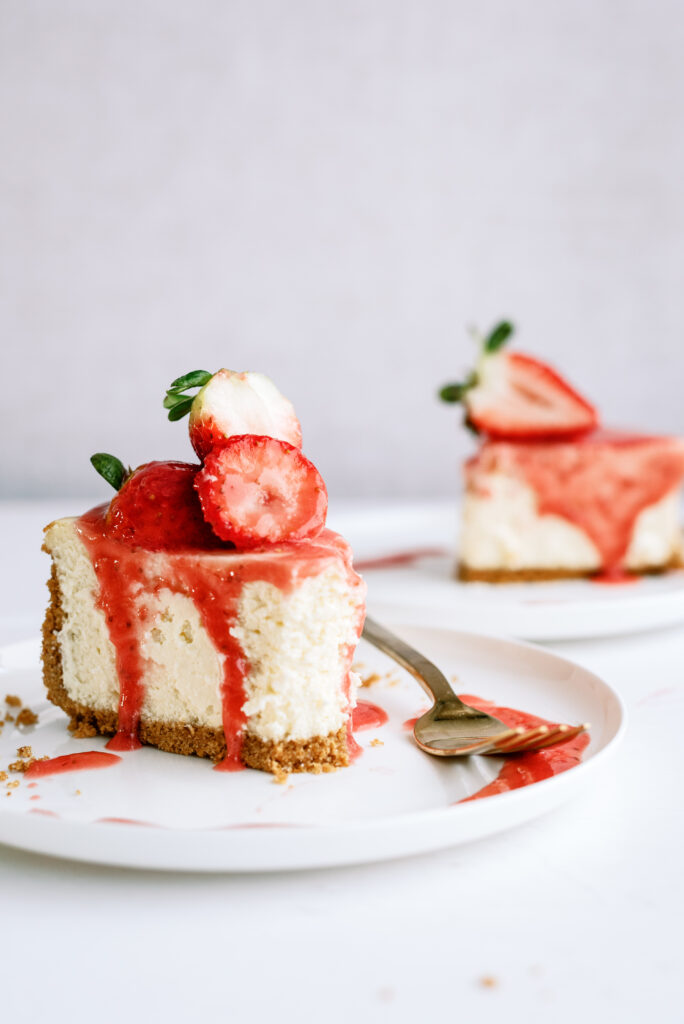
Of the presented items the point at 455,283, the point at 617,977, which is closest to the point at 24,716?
the point at 617,977

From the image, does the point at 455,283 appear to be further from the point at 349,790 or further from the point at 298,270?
the point at 349,790

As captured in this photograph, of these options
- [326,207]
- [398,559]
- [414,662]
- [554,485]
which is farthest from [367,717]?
[326,207]

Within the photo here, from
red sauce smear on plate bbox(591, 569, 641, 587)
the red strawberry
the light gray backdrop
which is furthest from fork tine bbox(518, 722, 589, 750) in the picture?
the light gray backdrop

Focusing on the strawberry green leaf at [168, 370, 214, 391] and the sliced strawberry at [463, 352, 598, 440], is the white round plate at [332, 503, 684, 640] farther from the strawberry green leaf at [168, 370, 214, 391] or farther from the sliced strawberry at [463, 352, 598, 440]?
the strawberry green leaf at [168, 370, 214, 391]

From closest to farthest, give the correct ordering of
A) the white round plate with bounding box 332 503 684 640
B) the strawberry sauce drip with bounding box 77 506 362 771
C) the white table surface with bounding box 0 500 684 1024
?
the white table surface with bounding box 0 500 684 1024, the strawberry sauce drip with bounding box 77 506 362 771, the white round plate with bounding box 332 503 684 640

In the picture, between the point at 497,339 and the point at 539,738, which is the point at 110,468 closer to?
the point at 539,738
